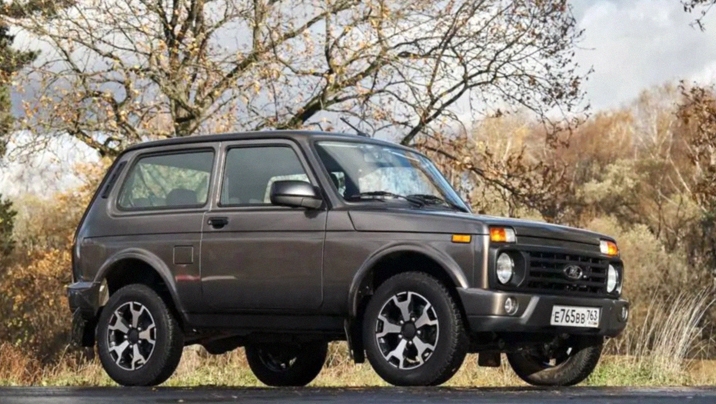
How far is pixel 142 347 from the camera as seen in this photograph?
9.71m

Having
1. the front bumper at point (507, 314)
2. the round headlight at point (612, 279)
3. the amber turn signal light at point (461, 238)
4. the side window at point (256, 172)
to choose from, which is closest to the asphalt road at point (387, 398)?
the front bumper at point (507, 314)

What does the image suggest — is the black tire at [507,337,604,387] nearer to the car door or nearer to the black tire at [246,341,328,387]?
the black tire at [246,341,328,387]

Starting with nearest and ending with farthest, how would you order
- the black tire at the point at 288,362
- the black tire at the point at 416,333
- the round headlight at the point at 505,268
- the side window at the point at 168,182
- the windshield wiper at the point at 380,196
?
the black tire at the point at 416,333 < the round headlight at the point at 505,268 < the windshield wiper at the point at 380,196 < the side window at the point at 168,182 < the black tire at the point at 288,362

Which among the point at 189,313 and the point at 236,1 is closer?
the point at 189,313

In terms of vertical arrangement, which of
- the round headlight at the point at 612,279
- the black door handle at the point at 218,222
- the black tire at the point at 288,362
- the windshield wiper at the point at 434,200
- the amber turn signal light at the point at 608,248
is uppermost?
the windshield wiper at the point at 434,200

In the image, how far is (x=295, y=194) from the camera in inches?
349

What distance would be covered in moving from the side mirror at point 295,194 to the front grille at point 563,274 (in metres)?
1.53

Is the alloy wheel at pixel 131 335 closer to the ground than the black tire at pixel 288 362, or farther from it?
farther from it

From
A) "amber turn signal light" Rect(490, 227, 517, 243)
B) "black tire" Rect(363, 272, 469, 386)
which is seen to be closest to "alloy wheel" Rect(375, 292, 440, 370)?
"black tire" Rect(363, 272, 469, 386)

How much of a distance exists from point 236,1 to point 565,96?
5593mm

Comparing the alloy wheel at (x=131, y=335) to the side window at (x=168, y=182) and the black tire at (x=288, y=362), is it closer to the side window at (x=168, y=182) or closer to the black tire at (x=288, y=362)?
the side window at (x=168, y=182)

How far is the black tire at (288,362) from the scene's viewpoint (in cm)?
1074

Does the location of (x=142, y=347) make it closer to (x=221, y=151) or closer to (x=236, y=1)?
(x=221, y=151)

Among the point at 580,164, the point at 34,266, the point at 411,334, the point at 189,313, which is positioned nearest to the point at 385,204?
the point at 411,334
